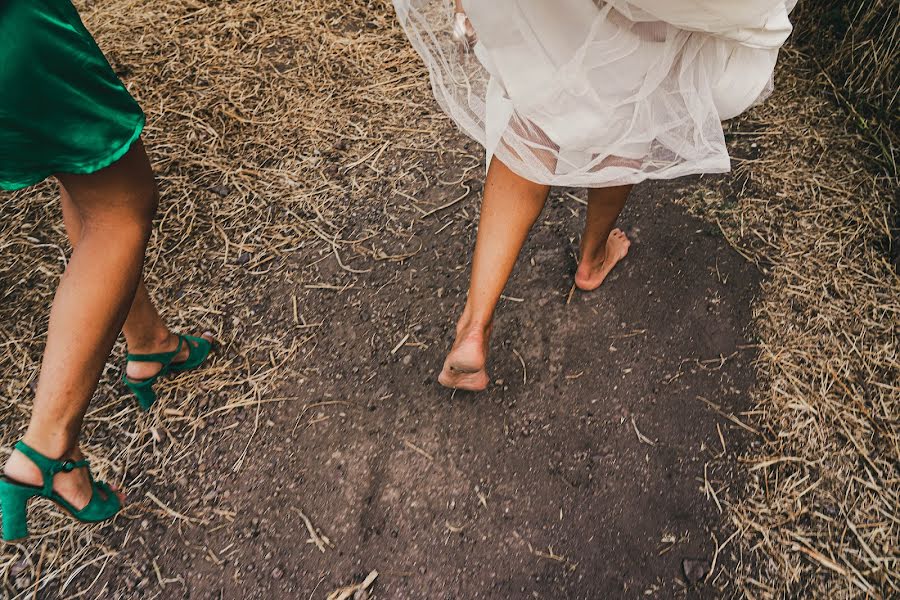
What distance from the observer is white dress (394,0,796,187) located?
112cm

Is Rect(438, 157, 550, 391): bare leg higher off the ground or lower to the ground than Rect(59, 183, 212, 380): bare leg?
higher

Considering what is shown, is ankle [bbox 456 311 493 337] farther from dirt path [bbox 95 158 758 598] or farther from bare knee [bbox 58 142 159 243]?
bare knee [bbox 58 142 159 243]

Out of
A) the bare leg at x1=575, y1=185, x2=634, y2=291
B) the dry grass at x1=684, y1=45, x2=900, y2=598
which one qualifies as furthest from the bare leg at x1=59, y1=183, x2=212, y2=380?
the dry grass at x1=684, y1=45, x2=900, y2=598

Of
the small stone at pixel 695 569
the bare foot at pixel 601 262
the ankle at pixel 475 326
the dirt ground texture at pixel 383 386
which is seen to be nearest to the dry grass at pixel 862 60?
the dirt ground texture at pixel 383 386

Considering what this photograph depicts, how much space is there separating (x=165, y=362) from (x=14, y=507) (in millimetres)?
558

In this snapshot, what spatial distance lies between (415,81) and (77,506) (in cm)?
212

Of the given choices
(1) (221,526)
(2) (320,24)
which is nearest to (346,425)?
(1) (221,526)

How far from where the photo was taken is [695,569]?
1.55 m

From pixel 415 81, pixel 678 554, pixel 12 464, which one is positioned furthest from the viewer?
pixel 415 81

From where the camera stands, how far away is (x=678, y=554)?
1.57 metres

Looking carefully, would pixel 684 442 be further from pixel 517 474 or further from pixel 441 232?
pixel 441 232

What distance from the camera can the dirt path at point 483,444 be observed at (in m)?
1.56

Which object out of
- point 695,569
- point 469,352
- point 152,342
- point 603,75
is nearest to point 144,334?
point 152,342

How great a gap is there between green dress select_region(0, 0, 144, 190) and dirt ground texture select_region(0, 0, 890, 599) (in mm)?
856
